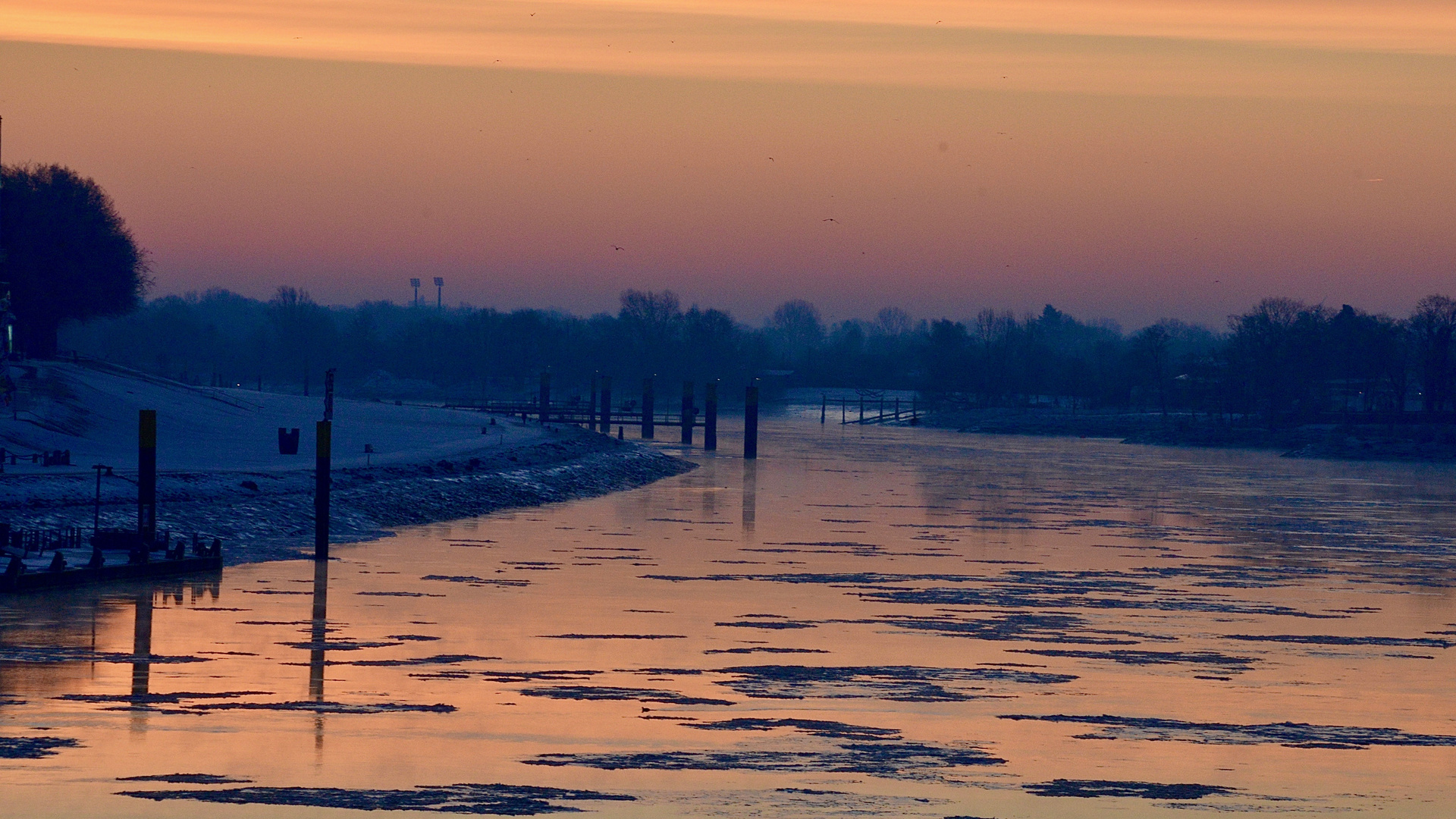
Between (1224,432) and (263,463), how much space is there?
9343cm

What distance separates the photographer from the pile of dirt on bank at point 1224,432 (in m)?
110

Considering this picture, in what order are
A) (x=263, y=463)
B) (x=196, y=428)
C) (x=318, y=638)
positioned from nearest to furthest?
1. (x=318, y=638)
2. (x=263, y=463)
3. (x=196, y=428)

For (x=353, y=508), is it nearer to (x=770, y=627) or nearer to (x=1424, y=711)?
(x=770, y=627)

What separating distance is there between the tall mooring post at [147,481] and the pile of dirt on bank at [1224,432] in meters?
88.5

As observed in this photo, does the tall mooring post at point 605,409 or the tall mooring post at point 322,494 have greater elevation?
the tall mooring post at point 605,409

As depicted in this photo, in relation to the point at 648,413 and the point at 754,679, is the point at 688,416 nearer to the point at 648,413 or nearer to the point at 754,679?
the point at 648,413

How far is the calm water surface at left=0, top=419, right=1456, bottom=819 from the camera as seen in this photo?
52.3ft

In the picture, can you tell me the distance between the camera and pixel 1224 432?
428ft

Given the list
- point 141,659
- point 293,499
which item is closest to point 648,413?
point 293,499

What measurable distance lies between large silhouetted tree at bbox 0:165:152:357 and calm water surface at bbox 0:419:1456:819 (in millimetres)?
44057

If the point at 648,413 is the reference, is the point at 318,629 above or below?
below

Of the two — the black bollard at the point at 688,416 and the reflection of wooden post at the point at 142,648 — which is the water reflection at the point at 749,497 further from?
the reflection of wooden post at the point at 142,648

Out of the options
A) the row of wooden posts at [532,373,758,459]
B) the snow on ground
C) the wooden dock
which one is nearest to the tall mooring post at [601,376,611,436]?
the row of wooden posts at [532,373,758,459]

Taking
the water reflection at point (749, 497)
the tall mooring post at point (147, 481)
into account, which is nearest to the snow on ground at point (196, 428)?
the tall mooring post at point (147, 481)
